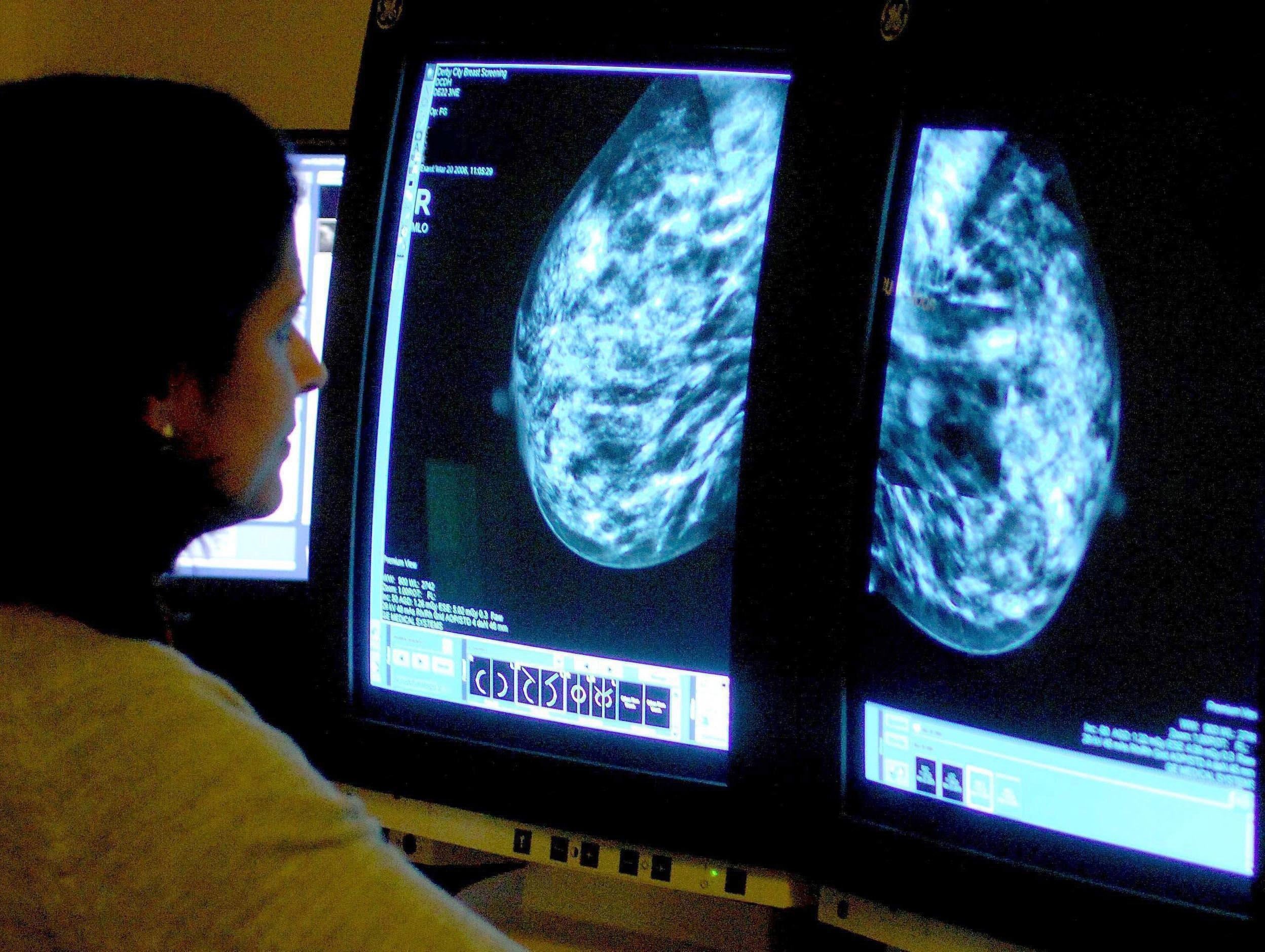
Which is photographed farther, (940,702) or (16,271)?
(940,702)

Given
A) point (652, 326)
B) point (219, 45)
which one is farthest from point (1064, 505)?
point (219, 45)

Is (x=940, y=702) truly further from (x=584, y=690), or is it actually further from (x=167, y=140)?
(x=167, y=140)

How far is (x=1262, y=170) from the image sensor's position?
61 cm

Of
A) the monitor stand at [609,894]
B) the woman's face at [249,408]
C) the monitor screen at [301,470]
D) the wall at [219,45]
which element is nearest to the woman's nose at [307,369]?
the woman's face at [249,408]

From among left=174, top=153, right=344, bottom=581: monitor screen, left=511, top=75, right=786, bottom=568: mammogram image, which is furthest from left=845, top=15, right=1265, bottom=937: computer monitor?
left=174, top=153, right=344, bottom=581: monitor screen

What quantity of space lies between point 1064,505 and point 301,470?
868 millimetres

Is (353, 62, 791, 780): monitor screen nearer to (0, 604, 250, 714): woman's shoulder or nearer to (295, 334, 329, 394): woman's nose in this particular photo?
(295, 334, 329, 394): woman's nose

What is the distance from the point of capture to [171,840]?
0.56m

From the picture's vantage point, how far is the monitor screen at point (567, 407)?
87 cm

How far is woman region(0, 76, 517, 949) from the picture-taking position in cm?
56

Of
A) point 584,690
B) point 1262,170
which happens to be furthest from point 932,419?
point 584,690

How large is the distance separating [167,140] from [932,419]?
0.46m

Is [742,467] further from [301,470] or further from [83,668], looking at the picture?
[301,470]

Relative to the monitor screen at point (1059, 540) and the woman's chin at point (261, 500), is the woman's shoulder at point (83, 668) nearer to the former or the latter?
the woman's chin at point (261, 500)
